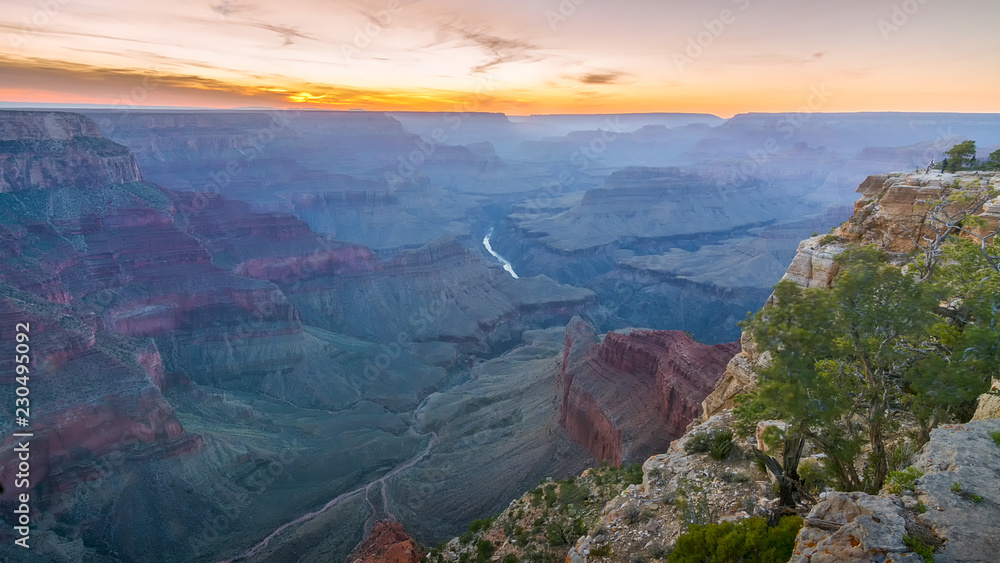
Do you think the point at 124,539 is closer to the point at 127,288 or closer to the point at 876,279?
the point at 127,288

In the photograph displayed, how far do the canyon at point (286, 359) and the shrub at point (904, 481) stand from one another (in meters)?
13.6

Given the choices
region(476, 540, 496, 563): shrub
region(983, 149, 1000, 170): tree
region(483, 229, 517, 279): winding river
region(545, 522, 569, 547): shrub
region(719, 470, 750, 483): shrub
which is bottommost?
region(483, 229, 517, 279): winding river

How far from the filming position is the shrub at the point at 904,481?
29.2 feet

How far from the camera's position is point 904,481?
8.96 meters

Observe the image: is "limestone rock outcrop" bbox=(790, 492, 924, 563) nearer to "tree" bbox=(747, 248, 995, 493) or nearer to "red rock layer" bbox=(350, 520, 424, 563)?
"tree" bbox=(747, 248, 995, 493)

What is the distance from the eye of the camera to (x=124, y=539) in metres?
36.1

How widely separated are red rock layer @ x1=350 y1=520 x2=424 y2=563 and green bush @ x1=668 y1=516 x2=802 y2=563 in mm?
17073

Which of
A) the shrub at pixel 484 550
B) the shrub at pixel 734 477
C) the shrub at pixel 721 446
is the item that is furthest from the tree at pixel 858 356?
the shrub at pixel 484 550

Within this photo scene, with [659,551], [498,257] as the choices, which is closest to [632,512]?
[659,551]

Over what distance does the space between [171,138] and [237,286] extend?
321 ft

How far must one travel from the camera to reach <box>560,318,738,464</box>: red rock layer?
3506 cm

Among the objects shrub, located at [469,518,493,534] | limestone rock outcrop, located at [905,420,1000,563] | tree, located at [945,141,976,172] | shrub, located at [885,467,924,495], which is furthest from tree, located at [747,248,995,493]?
tree, located at [945,141,976,172]

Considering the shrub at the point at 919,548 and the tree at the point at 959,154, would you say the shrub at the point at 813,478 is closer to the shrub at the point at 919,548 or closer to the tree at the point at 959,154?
the shrub at the point at 919,548

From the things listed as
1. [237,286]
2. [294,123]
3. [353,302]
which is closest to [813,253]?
[237,286]
